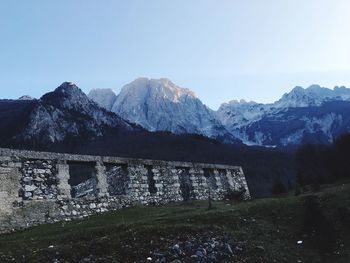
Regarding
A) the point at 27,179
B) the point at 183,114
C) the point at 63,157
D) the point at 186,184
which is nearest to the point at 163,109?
the point at 183,114

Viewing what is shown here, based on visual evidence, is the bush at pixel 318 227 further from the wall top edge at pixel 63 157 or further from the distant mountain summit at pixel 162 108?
the distant mountain summit at pixel 162 108

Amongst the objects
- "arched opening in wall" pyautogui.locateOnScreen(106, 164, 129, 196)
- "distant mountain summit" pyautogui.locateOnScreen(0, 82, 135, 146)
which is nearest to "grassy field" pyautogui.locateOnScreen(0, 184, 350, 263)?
"arched opening in wall" pyautogui.locateOnScreen(106, 164, 129, 196)

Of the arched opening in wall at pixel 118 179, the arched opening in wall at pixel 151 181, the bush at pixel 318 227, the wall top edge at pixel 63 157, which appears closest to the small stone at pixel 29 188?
the wall top edge at pixel 63 157

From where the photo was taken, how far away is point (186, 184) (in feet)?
110

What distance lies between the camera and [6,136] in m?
76.4

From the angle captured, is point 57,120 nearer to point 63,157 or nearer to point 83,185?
point 83,185

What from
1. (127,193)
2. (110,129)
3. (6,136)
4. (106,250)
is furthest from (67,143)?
(106,250)

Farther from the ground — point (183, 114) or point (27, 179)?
point (183, 114)

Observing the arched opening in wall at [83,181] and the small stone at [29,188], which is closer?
the small stone at [29,188]

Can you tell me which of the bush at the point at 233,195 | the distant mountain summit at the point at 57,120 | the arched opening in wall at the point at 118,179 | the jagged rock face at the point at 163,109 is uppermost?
the jagged rock face at the point at 163,109

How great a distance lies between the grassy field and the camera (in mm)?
13773

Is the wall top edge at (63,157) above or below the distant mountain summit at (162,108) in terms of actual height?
below

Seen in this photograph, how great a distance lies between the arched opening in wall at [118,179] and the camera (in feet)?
92.7

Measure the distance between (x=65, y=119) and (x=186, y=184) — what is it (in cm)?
5922
